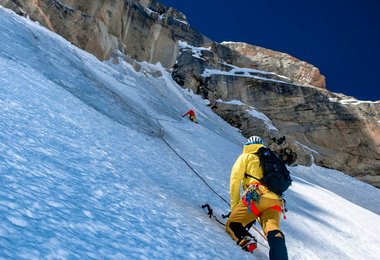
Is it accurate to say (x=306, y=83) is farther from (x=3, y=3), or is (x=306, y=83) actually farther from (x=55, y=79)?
(x=55, y=79)

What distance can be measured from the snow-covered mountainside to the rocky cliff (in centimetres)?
2798

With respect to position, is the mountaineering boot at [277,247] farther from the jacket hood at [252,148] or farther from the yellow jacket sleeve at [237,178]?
the jacket hood at [252,148]

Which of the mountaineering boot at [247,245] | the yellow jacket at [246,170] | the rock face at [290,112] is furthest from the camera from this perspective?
the rock face at [290,112]

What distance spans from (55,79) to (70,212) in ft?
37.4

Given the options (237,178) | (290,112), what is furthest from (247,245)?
(290,112)

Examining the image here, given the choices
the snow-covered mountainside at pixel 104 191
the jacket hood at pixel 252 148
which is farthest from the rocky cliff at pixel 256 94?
the jacket hood at pixel 252 148

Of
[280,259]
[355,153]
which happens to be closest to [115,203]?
[280,259]

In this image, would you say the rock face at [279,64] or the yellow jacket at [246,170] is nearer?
the yellow jacket at [246,170]

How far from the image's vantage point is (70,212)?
13.6ft

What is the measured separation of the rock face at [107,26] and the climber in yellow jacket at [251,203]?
27.6 metres

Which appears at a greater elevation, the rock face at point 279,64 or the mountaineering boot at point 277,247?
the rock face at point 279,64

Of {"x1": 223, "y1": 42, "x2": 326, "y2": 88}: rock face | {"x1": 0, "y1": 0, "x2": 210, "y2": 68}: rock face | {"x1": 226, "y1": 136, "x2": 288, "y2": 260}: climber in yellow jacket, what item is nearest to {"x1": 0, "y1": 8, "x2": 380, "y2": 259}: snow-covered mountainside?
{"x1": 226, "y1": 136, "x2": 288, "y2": 260}: climber in yellow jacket

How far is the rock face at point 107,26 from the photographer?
3209cm

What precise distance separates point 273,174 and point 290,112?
2084 inches
